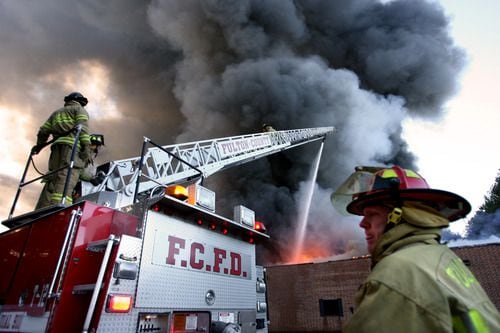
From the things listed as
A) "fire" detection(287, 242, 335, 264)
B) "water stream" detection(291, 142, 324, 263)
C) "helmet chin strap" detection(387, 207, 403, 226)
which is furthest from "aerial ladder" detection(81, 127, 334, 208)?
"fire" detection(287, 242, 335, 264)

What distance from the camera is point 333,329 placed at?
539 inches

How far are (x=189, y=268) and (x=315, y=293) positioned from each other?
1325 cm

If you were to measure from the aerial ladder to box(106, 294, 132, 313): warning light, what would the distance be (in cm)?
113

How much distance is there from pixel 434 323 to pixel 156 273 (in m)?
2.42

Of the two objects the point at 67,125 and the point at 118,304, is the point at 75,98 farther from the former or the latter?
the point at 118,304

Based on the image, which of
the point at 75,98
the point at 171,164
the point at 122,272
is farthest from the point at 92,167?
the point at 122,272

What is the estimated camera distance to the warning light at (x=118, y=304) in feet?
7.61

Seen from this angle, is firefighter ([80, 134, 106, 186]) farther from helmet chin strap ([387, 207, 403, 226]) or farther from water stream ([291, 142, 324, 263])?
water stream ([291, 142, 324, 263])

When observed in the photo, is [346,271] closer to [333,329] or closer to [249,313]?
[333,329]

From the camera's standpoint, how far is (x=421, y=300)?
0.84 m

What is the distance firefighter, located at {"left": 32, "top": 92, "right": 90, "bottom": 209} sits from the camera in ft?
12.6

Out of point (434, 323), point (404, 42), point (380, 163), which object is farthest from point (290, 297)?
point (404, 42)

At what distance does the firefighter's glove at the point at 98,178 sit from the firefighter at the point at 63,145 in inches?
23.4

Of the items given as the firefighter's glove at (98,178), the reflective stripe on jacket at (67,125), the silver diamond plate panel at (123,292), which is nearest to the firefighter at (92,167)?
the firefighter's glove at (98,178)
